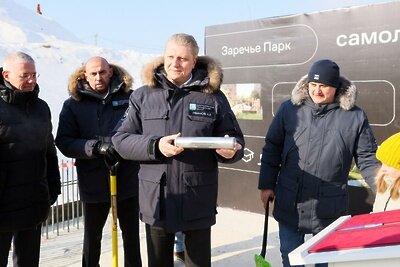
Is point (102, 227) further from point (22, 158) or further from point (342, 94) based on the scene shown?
point (342, 94)

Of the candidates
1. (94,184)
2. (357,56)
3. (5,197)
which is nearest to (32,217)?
(5,197)

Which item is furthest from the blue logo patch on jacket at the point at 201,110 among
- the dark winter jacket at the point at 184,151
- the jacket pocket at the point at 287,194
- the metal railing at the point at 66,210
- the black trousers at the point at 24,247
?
the metal railing at the point at 66,210

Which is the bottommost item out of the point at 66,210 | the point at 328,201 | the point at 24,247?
the point at 66,210

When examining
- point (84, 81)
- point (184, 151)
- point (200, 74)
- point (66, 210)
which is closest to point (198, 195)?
point (184, 151)

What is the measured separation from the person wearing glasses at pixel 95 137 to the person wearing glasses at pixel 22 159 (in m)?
0.29

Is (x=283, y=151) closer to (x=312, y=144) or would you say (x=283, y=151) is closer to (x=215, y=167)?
(x=312, y=144)

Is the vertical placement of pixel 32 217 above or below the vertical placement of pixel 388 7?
below

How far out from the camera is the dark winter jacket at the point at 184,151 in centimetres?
228

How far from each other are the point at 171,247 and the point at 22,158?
1.09m

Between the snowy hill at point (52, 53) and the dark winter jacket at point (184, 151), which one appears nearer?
the dark winter jacket at point (184, 151)

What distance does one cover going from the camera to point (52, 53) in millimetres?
52688

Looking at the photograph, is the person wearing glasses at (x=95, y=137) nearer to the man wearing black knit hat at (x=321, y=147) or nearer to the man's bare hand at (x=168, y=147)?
the man's bare hand at (x=168, y=147)

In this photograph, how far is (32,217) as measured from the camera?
9.04ft

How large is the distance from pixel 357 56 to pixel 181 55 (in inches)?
115
